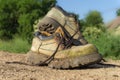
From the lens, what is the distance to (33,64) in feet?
26.1

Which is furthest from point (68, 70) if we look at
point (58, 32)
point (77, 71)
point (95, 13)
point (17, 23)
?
point (95, 13)

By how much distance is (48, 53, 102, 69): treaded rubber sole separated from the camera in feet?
24.7

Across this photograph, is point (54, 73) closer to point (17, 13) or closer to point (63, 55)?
point (63, 55)

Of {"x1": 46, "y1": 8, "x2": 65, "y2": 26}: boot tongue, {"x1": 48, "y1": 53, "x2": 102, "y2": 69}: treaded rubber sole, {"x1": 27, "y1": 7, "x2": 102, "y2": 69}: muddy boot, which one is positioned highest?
{"x1": 46, "y1": 8, "x2": 65, "y2": 26}: boot tongue

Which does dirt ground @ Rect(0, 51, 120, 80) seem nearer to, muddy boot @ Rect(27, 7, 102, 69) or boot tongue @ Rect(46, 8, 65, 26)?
muddy boot @ Rect(27, 7, 102, 69)

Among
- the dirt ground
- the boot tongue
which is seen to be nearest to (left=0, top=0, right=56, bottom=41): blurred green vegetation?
the boot tongue

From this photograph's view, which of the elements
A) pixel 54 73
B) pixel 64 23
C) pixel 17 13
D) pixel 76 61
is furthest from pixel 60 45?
pixel 17 13

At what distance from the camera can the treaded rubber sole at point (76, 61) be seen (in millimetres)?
7527

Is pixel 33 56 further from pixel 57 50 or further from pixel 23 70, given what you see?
pixel 23 70

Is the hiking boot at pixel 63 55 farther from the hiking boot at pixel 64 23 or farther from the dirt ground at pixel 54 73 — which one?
the hiking boot at pixel 64 23

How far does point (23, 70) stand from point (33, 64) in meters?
1.04

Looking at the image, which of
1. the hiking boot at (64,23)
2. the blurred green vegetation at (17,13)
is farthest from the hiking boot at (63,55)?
the blurred green vegetation at (17,13)

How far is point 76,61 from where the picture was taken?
24.8 ft

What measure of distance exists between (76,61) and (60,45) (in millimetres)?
411
